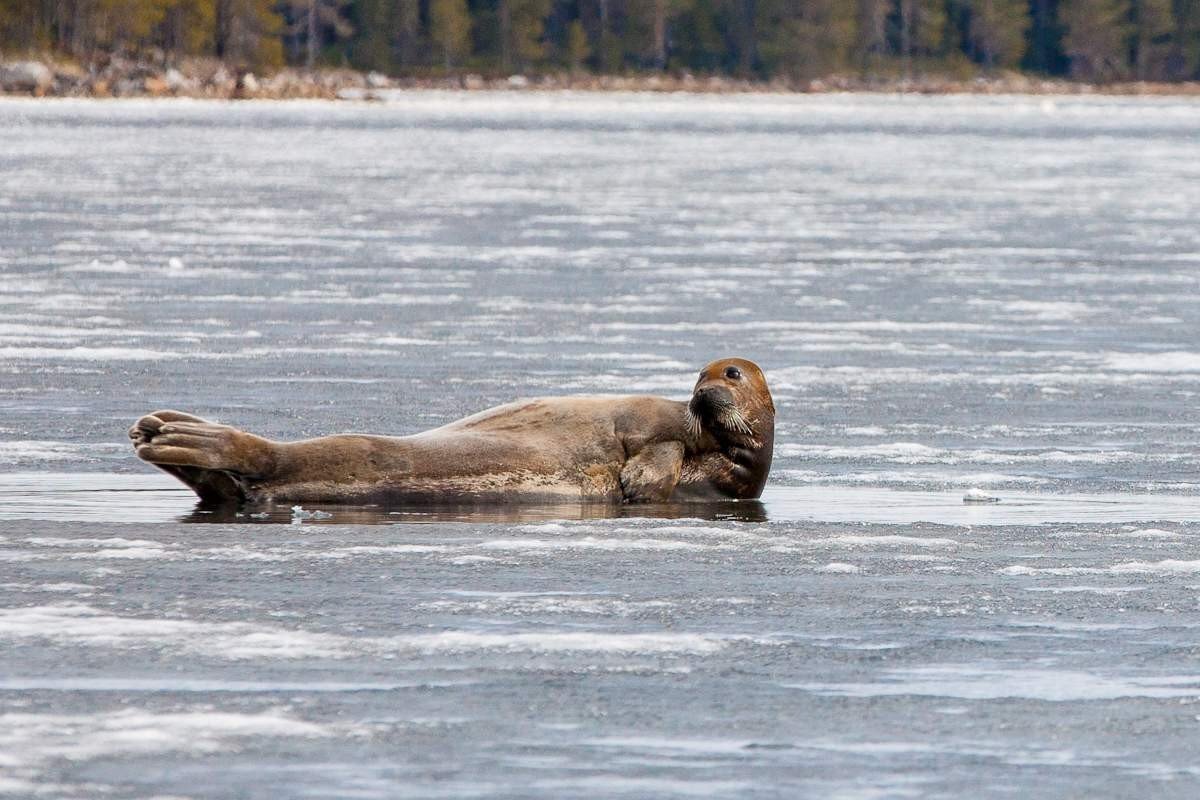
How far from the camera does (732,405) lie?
9.34 meters

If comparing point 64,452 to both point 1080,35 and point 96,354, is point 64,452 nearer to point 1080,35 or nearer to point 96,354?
point 96,354

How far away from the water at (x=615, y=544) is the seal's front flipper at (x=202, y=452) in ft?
0.73

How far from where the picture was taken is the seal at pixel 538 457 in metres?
9.22

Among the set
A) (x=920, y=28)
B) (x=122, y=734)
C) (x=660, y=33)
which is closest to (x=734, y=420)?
(x=122, y=734)

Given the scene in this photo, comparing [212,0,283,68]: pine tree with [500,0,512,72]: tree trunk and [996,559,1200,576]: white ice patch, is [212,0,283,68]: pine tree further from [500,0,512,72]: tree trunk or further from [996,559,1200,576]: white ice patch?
[996,559,1200,576]: white ice patch

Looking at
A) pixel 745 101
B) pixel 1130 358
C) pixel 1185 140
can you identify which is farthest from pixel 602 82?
pixel 1130 358

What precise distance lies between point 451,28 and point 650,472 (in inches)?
5624

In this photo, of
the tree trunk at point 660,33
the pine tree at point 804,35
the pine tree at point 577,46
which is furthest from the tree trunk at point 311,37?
the pine tree at point 804,35

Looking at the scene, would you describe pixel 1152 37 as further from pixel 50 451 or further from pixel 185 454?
pixel 185 454

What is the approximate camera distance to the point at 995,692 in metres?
6.32

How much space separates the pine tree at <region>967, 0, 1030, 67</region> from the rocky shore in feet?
5.54

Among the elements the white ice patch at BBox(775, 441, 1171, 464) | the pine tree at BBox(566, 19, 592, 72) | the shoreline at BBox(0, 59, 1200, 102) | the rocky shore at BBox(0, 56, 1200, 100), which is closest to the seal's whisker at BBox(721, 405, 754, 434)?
the white ice patch at BBox(775, 441, 1171, 464)

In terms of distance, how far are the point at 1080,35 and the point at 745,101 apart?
1035 inches

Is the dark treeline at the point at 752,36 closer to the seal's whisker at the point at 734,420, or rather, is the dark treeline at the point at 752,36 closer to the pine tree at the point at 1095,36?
the pine tree at the point at 1095,36
